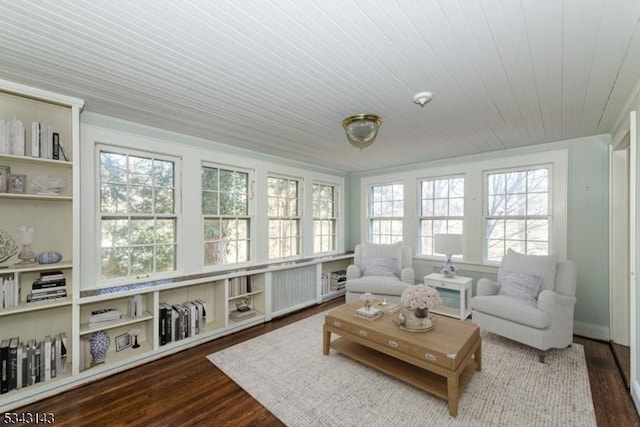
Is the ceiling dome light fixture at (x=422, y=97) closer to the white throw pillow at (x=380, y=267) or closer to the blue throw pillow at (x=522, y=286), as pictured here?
the blue throw pillow at (x=522, y=286)

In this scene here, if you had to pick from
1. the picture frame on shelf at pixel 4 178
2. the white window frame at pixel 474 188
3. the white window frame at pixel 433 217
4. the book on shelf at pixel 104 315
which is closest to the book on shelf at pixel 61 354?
the book on shelf at pixel 104 315

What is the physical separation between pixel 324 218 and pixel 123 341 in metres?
3.36

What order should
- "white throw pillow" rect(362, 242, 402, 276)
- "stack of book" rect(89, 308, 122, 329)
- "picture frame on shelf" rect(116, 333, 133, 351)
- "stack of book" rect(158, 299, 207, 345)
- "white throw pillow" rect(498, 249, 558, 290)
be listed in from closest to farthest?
"stack of book" rect(89, 308, 122, 329) → "picture frame on shelf" rect(116, 333, 133, 351) → "stack of book" rect(158, 299, 207, 345) → "white throw pillow" rect(498, 249, 558, 290) → "white throw pillow" rect(362, 242, 402, 276)

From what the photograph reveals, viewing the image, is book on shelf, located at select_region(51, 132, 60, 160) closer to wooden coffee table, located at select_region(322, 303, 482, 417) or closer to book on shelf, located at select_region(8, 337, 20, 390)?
book on shelf, located at select_region(8, 337, 20, 390)

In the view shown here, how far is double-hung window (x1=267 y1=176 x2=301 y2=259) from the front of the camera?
4215mm

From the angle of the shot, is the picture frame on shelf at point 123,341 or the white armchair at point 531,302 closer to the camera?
the white armchair at point 531,302

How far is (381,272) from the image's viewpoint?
4086 mm

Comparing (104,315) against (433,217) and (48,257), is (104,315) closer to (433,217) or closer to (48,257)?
(48,257)

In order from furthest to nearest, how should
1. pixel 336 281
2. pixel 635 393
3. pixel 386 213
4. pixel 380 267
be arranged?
pixel 386 213 → pixel 336 281 → pixel 380 267 → pixel 635 393

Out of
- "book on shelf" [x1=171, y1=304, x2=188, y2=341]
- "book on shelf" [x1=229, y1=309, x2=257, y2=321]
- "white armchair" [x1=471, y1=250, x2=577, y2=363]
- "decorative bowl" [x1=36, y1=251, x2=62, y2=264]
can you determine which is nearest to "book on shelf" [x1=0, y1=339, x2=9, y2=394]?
"decorative bowl" [x1=36, y1=251, x2=62, y2=264]

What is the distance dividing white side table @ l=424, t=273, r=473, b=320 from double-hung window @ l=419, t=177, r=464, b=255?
78 centimetres

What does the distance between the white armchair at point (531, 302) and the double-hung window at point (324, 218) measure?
8.77 feet

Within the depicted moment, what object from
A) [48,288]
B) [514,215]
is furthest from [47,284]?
[514,215]

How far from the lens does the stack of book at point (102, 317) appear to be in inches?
97.2
